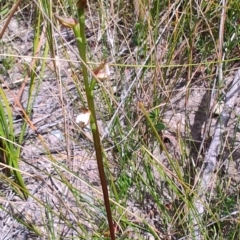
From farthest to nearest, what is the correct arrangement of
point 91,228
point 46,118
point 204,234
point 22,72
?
point 22,72 < point 46,118 < point 91,228 < point 204,234

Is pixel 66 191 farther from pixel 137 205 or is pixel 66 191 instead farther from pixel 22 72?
pixel 22 72

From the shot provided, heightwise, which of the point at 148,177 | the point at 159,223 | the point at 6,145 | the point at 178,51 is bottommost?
the point at 159,223

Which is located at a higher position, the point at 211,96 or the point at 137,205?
the point at 211,96

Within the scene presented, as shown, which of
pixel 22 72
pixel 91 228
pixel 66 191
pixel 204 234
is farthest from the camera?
pixel 22 72

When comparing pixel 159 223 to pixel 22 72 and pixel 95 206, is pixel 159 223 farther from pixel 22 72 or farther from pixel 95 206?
pixel 22 72

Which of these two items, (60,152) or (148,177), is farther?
(60,152)

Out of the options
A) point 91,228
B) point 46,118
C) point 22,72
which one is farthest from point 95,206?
point 22,72
